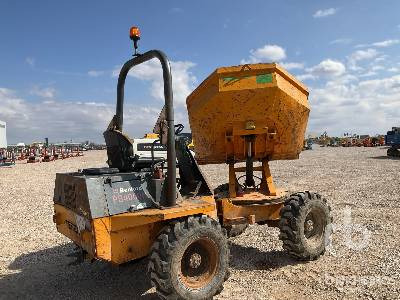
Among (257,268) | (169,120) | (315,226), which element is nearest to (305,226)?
(315,226)

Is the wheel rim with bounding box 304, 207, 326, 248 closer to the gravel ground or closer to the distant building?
the gravel ground

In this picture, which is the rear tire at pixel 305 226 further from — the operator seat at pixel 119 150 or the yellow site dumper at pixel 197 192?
the operator seat at pixel 119 150

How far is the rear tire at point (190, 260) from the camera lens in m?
4.06

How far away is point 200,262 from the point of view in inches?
182

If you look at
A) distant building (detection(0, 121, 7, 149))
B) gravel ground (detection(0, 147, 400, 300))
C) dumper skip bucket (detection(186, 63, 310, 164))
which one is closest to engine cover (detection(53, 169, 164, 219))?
gravel ground (detection(0, 147, 400, 300))

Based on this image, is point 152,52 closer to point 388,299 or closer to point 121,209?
point 121,209

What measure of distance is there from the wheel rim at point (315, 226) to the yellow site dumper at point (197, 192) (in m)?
0.02

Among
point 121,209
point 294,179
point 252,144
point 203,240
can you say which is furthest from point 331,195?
point 121,209

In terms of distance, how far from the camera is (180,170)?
215 inches

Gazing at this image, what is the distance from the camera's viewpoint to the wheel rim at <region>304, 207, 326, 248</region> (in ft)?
19.6

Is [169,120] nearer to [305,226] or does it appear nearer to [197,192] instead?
[197,192]

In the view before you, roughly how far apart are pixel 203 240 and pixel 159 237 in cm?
62

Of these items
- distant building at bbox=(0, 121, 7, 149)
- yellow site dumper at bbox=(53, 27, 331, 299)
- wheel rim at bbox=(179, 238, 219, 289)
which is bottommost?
wheel rim at bbox=(179, 238, 219, 289)

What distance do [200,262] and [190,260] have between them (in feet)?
0.53
